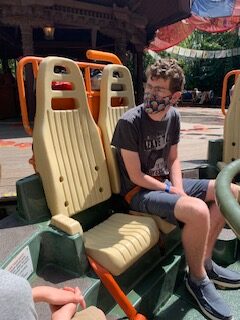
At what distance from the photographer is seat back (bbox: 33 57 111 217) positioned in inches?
73.6

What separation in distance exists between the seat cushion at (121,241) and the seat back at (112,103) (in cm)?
33

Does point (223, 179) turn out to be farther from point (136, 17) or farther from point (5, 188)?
point (136, 17)

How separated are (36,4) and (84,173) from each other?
18.6 feet

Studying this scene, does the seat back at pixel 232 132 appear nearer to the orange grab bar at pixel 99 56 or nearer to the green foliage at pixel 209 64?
the orange grab bar at pixel 99 56

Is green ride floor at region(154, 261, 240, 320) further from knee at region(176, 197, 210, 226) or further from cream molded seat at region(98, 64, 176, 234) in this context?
A: knee at region(176, 197, 210, 226)

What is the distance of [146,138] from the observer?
2.08 meters

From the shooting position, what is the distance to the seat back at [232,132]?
296 centimetres

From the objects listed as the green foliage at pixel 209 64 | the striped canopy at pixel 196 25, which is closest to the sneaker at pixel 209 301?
the striped canopy at pixel 196 25

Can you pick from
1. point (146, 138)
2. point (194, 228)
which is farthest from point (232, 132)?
point (194, 228)

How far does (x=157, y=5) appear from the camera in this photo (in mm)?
8523

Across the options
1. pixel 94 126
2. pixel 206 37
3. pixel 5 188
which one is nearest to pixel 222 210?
pixel 94 126

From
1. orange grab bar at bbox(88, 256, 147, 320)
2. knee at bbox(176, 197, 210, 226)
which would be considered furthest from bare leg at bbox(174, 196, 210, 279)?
orange grab bar at bbox(88, 256, 147, 320)

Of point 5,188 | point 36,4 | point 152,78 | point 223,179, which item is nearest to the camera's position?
point 223,179

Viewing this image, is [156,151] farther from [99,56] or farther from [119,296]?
[119,296]
